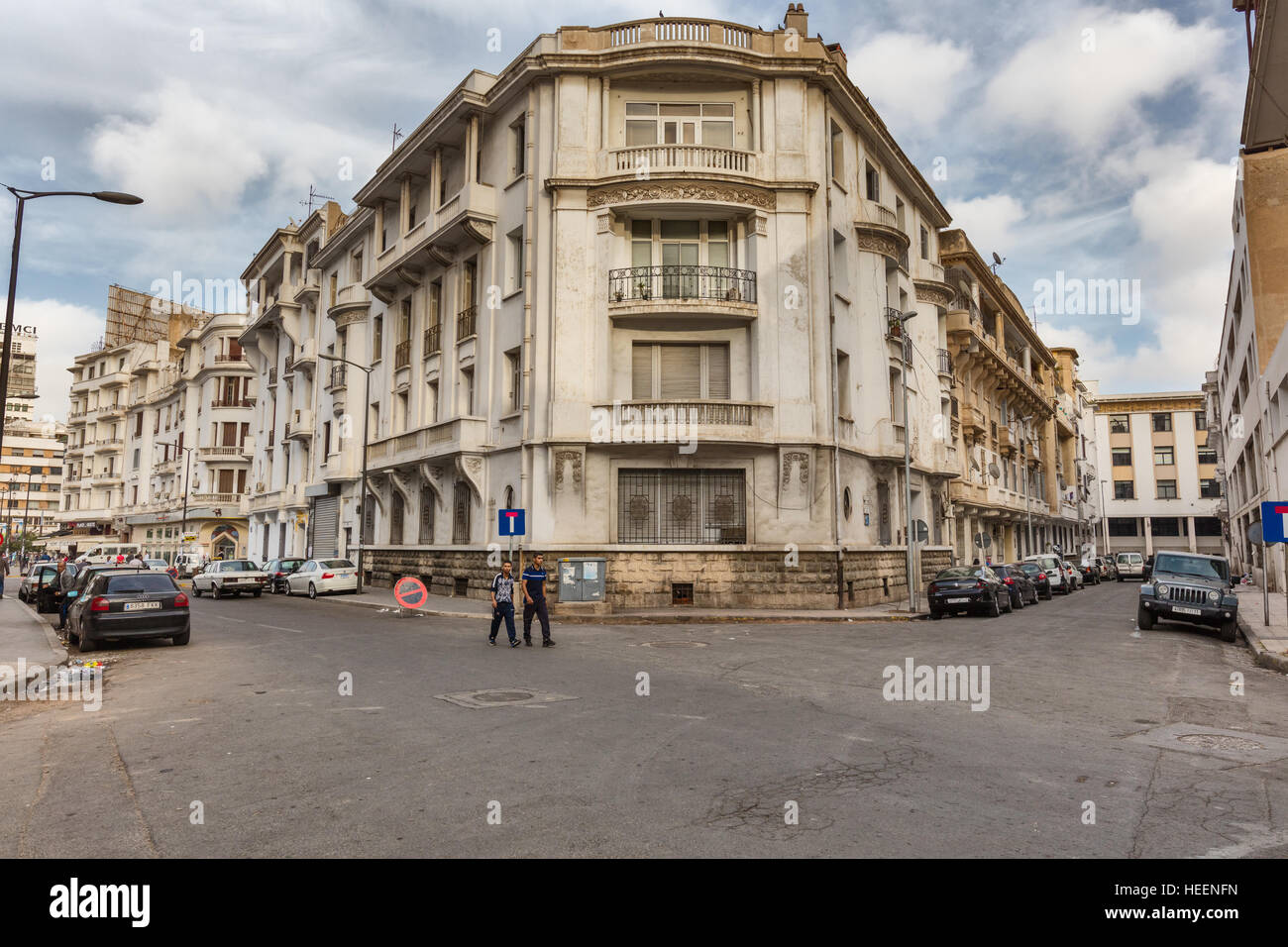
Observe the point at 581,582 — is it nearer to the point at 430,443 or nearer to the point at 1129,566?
the point at 430,443

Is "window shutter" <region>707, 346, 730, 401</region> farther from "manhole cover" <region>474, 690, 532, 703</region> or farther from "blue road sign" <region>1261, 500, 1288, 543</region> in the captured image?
"manhole cover" <region>474, 690, 532, 703</region>

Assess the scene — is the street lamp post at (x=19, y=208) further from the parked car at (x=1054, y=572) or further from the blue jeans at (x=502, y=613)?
the parked car at (x=1054, y=572)

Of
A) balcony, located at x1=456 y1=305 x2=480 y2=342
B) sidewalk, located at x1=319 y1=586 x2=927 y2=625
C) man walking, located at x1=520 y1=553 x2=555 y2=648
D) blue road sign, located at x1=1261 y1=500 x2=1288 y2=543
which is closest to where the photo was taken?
man walking, located at x1=520 y1=553 x2=555 y2=648

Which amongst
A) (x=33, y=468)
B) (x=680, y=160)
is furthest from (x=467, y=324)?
(x=33, y=468)

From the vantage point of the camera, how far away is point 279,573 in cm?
3419

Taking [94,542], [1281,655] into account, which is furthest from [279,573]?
[94,542]

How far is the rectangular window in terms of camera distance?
24984 mm

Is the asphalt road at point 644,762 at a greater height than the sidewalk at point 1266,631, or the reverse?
the asphalt road at point 644,762

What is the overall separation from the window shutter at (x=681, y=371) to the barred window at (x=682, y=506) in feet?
8.03

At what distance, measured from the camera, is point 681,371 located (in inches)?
989

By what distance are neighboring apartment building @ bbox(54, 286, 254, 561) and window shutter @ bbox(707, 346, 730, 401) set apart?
131 ft

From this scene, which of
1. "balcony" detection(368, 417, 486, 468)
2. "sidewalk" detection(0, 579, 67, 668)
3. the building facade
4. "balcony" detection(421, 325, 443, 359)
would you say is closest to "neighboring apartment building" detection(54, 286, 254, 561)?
"balcony" detection(368, 417, 486, 468)

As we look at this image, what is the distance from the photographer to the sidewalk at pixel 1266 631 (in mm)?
13719

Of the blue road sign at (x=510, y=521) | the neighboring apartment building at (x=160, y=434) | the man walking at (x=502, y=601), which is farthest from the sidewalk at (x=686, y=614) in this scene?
the neighboring apartment building at (x=160, y=434)
